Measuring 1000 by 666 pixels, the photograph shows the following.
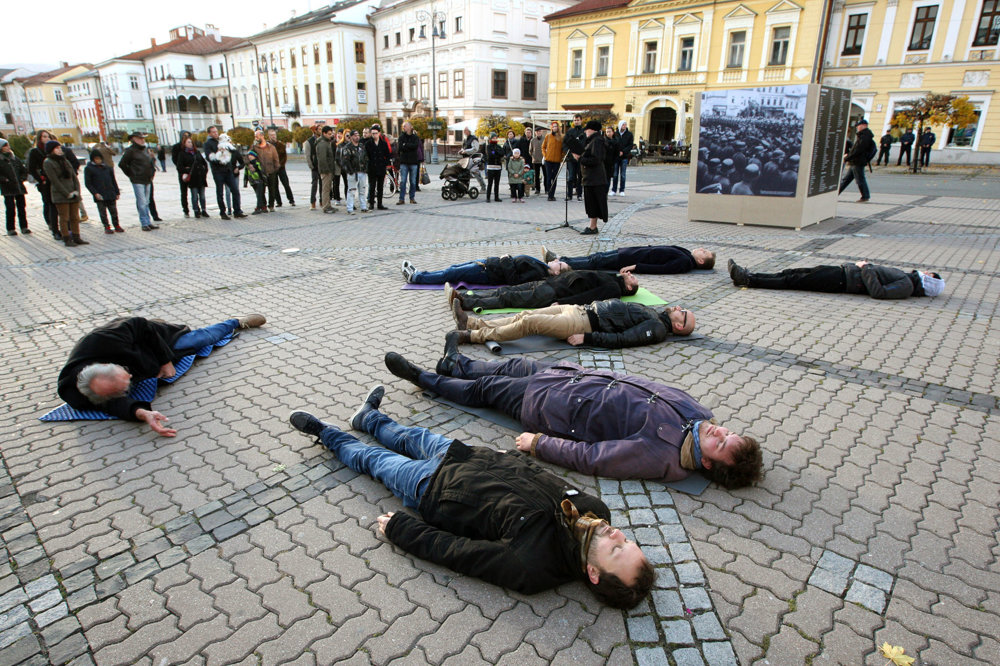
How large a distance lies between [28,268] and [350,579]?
9.23 metres

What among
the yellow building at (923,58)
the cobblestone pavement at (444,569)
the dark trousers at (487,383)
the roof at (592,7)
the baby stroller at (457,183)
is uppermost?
the roof at (592,7)

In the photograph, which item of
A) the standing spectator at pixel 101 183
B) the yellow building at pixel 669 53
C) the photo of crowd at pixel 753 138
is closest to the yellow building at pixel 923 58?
the yellow building at pixel 669 53

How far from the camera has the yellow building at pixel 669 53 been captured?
119 feet

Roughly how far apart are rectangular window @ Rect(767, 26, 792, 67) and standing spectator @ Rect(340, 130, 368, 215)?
32.8 meters

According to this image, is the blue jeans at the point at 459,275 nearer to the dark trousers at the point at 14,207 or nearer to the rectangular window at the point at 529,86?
the dark trousers at the point at 14,207

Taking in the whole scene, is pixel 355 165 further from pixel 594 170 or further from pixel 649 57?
pixel 649 57

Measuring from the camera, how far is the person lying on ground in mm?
3367

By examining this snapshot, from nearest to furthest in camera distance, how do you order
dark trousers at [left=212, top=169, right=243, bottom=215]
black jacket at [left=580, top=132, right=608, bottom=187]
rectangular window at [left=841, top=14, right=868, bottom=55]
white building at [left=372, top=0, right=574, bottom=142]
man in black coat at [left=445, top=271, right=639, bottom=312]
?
man in black coat at [left=445, top=271, right=639, bottom=312] → black jacket at [left=580, top=132, right=608, bottom=187] → dark trousers at [left=212, top=169, right=243, bottom=215] → rectangular window at [left=841, top=14, right=868, bottom=55] → white building at [left=372, top=0, right=574, bottom=142]

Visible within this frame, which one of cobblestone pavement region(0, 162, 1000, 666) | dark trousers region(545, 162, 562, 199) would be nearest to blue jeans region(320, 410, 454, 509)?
cobblestone pavement region(0, 162, 1000, 666)

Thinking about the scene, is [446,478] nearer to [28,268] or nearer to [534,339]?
[534,339]

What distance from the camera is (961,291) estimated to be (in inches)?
292

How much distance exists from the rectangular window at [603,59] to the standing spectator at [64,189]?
39.7 m

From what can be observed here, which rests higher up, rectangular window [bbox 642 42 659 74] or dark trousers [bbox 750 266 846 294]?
rectangular window [bbox 642 42 659 74]

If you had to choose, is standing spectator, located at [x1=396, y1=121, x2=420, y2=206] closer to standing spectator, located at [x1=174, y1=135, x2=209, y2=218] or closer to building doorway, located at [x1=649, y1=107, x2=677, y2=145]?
standing spectator, located at [x1=174, y1=135, x2=209, y2=218]
